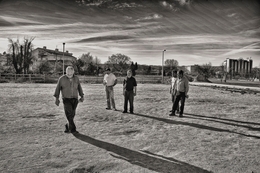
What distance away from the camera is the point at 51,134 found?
5.34m

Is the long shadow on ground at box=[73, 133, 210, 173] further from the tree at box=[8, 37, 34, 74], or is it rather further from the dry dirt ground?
the tree at box=[8, 37, 34, 74]

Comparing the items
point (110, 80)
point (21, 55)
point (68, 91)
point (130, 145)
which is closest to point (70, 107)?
point (68, 91)

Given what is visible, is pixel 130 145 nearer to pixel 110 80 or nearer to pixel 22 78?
pixel 110 80

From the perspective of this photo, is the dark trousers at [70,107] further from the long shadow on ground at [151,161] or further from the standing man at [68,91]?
the long shadow on ground at [151,161]

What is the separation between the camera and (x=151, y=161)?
3789 millimetres

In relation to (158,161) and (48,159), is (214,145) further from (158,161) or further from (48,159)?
(48,159)

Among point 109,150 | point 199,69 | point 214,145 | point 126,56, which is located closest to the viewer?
point 109,150

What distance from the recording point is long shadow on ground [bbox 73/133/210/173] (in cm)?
350

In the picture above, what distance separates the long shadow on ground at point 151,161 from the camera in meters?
3.50

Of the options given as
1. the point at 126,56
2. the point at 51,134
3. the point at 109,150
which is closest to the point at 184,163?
the point at 109,150

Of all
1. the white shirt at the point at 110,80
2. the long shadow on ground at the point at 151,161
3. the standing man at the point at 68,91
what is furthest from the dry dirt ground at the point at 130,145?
the white shirt at the point at 110,80

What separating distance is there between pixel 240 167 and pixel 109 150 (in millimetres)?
2369

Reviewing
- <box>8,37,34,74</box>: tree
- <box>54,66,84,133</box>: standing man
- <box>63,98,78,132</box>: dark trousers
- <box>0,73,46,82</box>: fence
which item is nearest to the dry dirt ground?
<box>63,98,78,132</box>: dark trousers

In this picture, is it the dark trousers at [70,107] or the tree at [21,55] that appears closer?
the dark trousers at [70,107]
